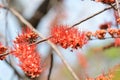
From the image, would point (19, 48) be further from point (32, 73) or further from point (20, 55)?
point (32, 73)

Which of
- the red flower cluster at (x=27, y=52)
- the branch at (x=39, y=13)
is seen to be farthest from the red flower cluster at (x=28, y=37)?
the branch at (x=39, y=13)

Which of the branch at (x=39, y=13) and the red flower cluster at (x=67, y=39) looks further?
the branch at (x=39, y=13)

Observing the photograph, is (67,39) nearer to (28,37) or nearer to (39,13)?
(28,37)

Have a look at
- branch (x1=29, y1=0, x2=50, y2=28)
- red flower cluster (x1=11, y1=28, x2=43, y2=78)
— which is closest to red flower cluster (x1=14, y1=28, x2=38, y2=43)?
red flower cluster (x1=11, y1=28, x2=43, y2=78)

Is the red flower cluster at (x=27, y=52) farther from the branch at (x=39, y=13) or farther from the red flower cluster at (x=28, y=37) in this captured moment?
the branch at (x=39, y=13)

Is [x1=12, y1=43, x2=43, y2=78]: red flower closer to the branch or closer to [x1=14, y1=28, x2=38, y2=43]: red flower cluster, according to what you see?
[x1=14, y1=28, x2=38, y2=43]: red flower cluster

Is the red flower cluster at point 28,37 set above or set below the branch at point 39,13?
below

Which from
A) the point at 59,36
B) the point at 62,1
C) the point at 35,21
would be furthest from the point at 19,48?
the point at 62,1

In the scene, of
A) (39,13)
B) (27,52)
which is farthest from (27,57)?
(39,13)
